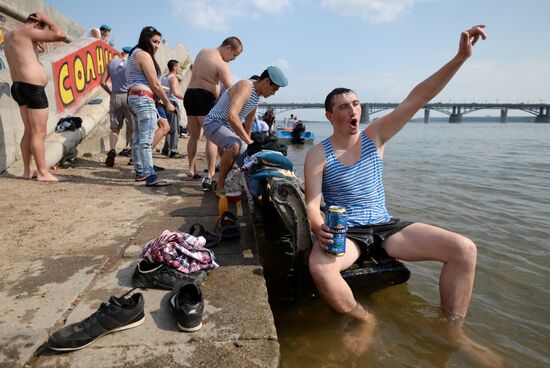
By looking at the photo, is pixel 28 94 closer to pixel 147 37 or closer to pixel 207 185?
pixel 147 37

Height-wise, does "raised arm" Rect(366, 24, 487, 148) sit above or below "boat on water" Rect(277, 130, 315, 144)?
above

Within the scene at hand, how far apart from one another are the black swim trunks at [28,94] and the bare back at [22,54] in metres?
0.07

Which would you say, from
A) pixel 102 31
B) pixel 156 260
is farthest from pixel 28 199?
pixel 102 31

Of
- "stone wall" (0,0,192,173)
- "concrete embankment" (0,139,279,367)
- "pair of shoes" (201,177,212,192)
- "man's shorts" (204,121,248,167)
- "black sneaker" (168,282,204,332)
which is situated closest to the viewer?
"concrete embankment" (0,139,279,367)

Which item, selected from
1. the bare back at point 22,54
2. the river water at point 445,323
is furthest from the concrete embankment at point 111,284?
the bare back at point 22,54

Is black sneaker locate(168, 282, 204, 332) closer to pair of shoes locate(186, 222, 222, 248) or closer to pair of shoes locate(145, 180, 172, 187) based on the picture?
pair of shoes locate(186, 222, 222, 248)

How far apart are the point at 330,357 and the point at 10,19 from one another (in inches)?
396

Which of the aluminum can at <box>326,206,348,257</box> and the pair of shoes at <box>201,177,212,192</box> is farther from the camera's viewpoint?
the pair of shoes at <box>201,177,212,192</box>

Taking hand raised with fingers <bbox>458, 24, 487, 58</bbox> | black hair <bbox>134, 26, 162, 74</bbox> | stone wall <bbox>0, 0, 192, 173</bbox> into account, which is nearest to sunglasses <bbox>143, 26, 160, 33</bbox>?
black hair <bbox>134, 26, 162, 74</bbox>

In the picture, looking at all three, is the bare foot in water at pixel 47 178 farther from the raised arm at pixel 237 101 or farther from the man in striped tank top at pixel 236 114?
the raised arm at pixel 237 101

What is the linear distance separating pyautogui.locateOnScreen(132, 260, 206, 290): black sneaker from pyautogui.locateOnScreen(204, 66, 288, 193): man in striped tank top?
83.9 inches

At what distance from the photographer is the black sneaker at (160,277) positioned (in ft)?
7.06

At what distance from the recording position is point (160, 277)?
2156 mm

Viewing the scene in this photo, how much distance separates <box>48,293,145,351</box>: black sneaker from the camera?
160 centimetres
